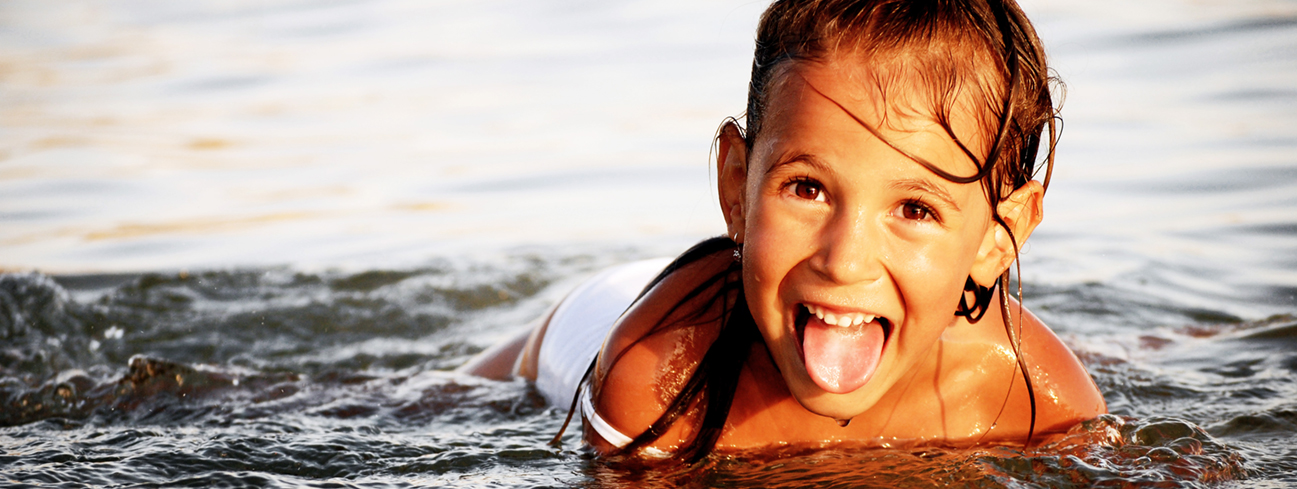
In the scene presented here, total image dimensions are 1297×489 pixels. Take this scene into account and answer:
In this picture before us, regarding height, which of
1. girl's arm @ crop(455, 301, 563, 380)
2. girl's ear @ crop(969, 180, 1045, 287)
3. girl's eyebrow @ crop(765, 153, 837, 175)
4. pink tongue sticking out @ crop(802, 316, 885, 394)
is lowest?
girl's arm @ crop(455, 301, 563, 380)

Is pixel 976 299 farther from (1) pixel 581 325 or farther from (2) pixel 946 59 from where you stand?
(1) pixel 581 325

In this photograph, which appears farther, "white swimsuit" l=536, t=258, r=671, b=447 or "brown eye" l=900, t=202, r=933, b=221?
"white swimsuit" l=536, t=258, r=671, b=447

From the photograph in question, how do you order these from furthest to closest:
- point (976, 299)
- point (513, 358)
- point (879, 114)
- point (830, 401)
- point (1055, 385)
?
point (513, 358), point (1055, 385), point (976, 299), point (830, 401), point (879, 114)

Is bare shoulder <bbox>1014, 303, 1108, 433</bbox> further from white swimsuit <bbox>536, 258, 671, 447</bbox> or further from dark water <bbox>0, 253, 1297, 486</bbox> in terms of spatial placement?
white swimsuit <bbox>536, 258, 671, 447</bbox>

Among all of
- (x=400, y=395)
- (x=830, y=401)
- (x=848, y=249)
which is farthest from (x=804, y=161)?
(x=400, y=395)

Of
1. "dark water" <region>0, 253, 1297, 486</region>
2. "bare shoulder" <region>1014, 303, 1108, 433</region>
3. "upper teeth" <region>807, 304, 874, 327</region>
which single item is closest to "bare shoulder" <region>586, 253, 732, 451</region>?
"dark water" <region>0, 253, 1297, 486</region>

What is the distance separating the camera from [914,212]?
7.64 feet

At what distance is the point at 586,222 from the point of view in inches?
249

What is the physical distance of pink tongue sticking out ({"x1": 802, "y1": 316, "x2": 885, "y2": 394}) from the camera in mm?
2413

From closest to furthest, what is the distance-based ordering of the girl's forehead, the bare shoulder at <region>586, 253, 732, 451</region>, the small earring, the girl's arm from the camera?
the girl's forehead
the small earring
the bare shoulder at <region>586, 253, 732, 451</region>
the girl's arm

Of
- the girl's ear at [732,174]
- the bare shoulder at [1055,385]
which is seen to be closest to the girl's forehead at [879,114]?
the girl's ear at [732,174]

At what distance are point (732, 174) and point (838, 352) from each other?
1.44ft

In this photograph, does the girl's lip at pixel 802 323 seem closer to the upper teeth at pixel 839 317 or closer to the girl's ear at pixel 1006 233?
the upper teeth at pixel 839 317

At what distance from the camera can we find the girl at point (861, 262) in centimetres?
227
